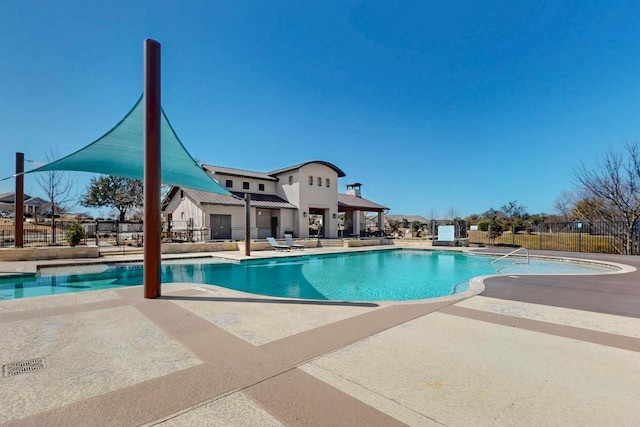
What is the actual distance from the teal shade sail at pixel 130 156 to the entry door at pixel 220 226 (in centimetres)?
1236

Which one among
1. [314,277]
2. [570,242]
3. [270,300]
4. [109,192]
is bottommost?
[314,277]

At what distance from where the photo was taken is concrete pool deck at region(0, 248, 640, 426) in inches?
93.1

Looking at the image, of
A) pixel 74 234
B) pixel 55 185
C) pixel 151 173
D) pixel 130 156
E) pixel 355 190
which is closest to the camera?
pixel 151 173

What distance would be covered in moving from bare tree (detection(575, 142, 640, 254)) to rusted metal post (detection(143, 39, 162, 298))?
78.0 feet

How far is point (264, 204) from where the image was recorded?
981 inches

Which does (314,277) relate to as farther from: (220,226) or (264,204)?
(264,204)

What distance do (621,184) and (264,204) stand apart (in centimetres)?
2374

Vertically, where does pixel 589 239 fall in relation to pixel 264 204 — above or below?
below

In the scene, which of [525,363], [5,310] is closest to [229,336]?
[525,363]

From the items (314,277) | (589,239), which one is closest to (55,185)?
(314,277)

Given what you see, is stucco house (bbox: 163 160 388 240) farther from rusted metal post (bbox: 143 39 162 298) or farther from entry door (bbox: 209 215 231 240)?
rusted metal post (bbox: 143 39 162 298)

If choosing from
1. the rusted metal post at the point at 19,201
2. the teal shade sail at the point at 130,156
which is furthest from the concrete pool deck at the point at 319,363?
the rusted metal post at the point at 19,201

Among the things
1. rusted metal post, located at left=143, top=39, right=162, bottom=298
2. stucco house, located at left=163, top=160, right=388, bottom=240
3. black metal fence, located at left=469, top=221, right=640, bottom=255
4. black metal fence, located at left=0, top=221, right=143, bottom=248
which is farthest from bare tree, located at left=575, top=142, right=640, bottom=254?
black metal fence, located at left=0, top=221, right=143, bottom=248

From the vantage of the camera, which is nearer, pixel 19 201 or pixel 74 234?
pixel 19 201
